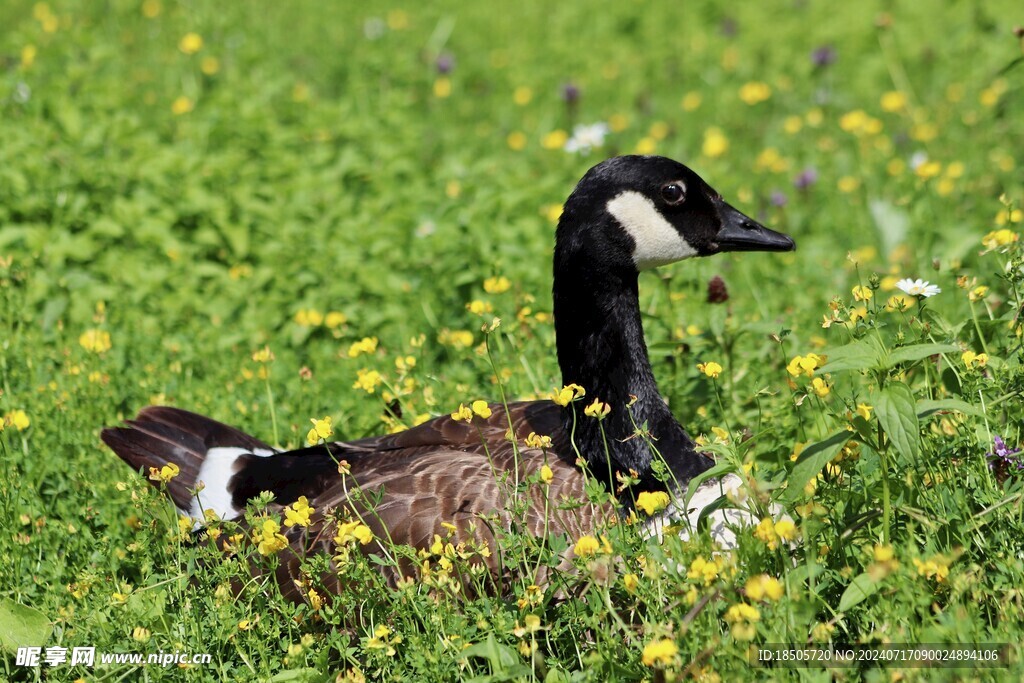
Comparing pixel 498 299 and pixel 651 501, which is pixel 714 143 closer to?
pixel 498 299

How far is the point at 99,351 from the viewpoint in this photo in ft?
16.2

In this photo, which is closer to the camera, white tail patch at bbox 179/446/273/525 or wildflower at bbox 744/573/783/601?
wildflower at bbox 744/573/783/601

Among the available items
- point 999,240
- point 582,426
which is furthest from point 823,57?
point 582,426

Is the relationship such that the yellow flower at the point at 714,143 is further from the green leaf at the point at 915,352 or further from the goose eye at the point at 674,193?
the green leaf at the point at 915,352

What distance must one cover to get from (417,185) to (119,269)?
1795mm

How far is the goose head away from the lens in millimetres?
3910

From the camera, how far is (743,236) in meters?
4.02

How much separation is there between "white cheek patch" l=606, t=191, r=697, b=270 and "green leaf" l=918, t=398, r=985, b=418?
1.17 m

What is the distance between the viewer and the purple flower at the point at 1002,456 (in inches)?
129

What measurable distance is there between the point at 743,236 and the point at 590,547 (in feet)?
4.99

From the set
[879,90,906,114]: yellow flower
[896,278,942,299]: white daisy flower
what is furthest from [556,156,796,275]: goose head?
[879,90,906,114]: yellow flower

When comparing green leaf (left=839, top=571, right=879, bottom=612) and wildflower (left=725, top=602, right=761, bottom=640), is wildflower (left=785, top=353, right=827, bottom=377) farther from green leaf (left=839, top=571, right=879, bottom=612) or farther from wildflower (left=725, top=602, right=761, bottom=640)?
wildflower (left=725, top=602, right=761, bottom=640)

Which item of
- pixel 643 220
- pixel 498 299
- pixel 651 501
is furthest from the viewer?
pixel 498 299

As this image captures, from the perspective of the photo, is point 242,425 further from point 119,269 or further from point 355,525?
point 355,525
